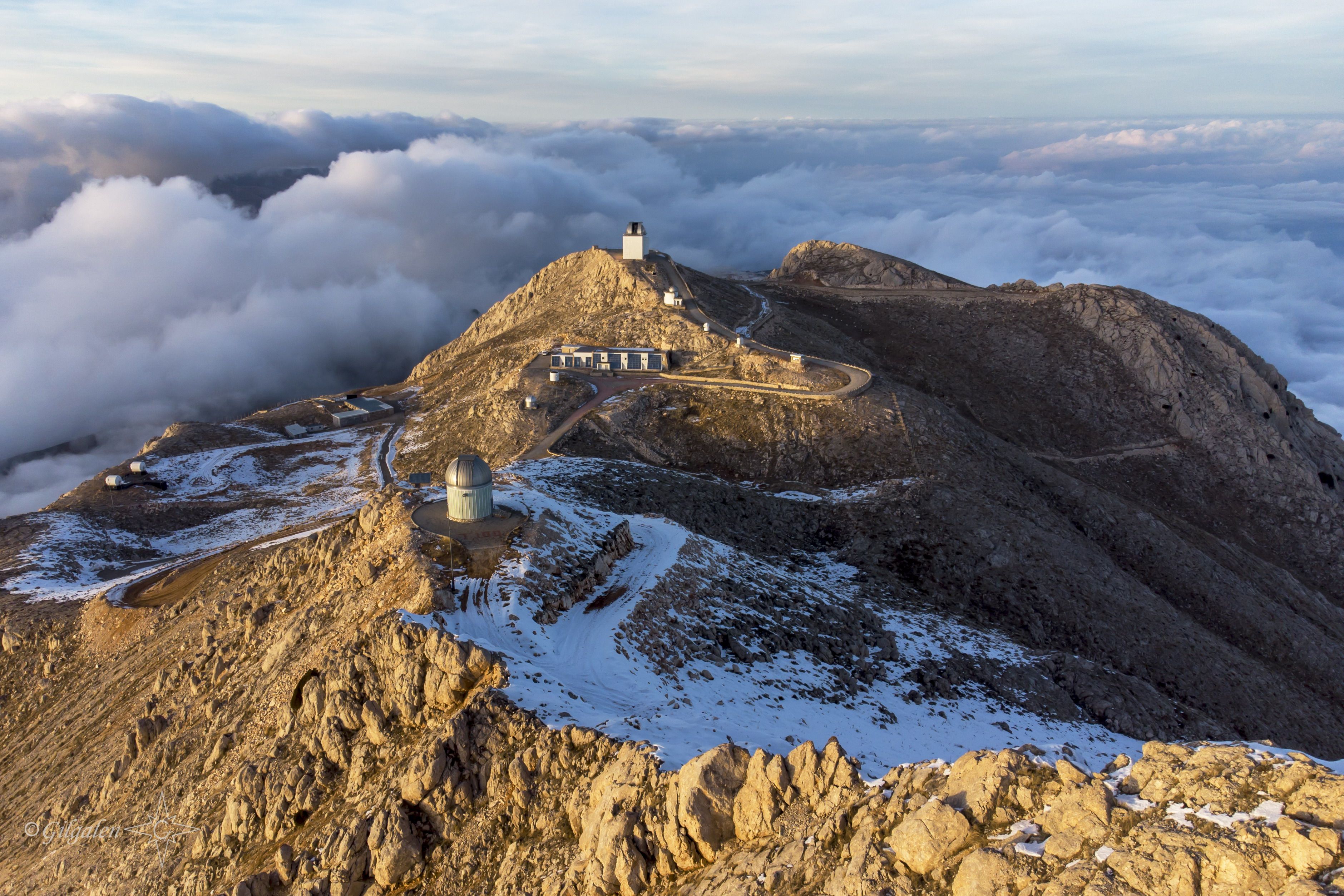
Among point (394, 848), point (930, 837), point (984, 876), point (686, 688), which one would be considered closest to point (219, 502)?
point (394, 848)

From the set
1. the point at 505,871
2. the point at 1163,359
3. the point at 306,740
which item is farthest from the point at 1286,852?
the point at 1163,359

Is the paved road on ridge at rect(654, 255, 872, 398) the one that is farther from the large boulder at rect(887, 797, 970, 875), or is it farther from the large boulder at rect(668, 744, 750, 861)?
the large boulder at rect(887, 797, 970, 875)

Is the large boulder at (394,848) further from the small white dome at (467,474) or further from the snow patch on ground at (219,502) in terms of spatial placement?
the snow patch on ground at (219,502)

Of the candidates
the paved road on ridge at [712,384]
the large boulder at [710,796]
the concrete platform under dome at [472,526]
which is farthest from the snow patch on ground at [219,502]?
the large boulder at [710,796]

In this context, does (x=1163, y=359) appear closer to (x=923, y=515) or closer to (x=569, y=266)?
(x=923, y=515)

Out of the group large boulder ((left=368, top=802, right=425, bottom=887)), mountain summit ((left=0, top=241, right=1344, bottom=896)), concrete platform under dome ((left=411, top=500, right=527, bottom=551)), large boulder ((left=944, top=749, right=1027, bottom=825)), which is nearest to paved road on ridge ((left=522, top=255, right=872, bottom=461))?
mountain summit ((left=0, top=241, right=1344, bottom=896))

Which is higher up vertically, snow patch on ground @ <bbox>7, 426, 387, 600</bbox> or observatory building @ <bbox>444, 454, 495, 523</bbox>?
observatory building @ <bbox>444, 454, 495, 523</bbox>

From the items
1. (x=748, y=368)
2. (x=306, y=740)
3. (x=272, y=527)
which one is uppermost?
(x=748, y=368)
